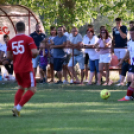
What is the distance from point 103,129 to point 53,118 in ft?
5.13

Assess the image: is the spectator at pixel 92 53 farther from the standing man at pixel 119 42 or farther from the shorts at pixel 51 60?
the shorts at pixel 51 60

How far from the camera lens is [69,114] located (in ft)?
28.5

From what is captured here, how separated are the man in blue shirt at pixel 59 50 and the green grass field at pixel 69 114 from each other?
200 cm

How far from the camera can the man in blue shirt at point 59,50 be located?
609 inches

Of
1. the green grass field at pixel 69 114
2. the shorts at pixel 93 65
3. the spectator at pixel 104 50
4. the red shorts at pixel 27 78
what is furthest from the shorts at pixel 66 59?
the red shorts at pixel 27 78

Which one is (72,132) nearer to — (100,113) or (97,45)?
(100,113)

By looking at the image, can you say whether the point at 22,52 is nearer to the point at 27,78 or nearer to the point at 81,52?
the point at 27,78

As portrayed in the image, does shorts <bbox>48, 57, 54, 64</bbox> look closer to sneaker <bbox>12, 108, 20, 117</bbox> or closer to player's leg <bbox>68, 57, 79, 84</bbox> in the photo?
player's leg <bbox>68, 57, 79, 84</bbox>

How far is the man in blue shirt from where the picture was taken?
15.5m

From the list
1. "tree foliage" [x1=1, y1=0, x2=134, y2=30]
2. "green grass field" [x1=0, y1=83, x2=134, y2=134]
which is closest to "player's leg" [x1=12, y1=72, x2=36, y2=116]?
"green grass field" [x1=0, y1=83, x2=134, y2=134]

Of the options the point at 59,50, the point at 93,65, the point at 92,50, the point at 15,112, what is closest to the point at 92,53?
the point at 92,50

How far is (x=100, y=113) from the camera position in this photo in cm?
880

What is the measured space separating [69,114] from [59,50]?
23.1 feet

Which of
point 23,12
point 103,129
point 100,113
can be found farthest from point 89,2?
point 103,129
